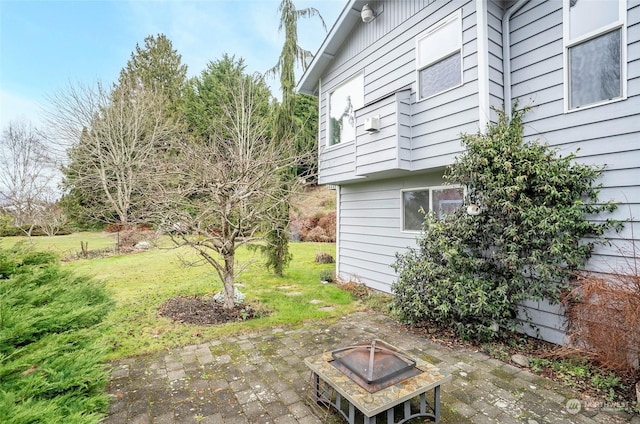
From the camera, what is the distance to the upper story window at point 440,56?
477 centimetres

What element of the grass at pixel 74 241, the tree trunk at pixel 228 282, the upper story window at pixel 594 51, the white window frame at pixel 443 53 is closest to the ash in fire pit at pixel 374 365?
the tree trunk at pixel 228 282

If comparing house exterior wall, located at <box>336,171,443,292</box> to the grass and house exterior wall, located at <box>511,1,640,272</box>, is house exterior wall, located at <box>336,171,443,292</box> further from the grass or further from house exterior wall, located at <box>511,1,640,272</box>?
the grass

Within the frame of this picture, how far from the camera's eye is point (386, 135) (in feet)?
17.9

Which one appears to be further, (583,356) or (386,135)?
(386,135)

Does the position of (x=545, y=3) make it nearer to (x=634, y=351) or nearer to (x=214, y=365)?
(x=634, y=351)

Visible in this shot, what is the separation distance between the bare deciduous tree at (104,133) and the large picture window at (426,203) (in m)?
12.7

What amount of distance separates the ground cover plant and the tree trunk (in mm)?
2543

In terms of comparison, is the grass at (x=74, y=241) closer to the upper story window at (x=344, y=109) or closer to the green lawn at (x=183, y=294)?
the green lawn at (x=183, y=294)

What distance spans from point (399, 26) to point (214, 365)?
6.32m

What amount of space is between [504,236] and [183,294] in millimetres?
6015

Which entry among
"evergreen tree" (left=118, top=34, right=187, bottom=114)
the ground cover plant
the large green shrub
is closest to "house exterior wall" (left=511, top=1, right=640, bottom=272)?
the large green shrub

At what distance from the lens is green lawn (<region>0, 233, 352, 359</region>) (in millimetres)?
4314

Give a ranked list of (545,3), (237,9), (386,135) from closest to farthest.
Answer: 1. (545,3)
2. (386,135)
3. (237,9)

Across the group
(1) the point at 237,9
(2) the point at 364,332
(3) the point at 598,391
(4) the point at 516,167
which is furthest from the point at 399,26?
(1) the point at 237,9
